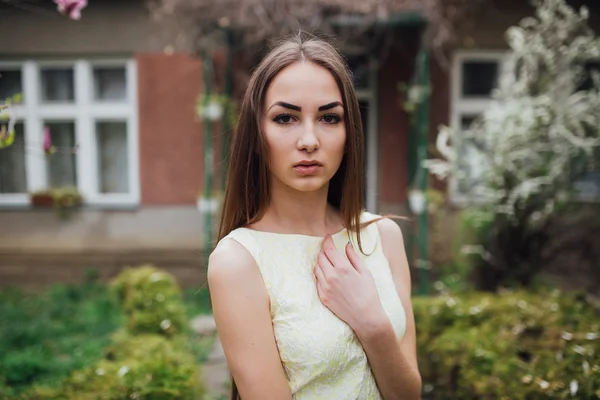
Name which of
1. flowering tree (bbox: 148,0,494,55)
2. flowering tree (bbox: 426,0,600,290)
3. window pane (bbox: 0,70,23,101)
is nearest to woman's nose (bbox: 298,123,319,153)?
flowering tree (bbox: 426,0,600,290)

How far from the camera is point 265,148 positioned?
1.20 metres

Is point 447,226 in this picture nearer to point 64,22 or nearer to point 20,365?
point 20,365

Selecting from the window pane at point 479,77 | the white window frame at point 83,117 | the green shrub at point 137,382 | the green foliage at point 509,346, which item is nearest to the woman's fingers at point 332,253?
the green shrub at point 137,382

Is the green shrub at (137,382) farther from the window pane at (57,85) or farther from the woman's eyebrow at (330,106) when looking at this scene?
the window pane at (57,85)

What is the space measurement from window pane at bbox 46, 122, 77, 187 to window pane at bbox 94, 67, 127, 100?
589 mm

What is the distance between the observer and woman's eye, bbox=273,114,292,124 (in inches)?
46.6

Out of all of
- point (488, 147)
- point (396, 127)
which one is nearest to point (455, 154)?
point (488, 147)

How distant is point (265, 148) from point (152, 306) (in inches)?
103

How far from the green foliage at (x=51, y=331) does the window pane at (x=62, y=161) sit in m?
1.29

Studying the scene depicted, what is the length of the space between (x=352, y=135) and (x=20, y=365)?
3.48m

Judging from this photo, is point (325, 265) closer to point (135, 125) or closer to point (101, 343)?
point (101, 343)

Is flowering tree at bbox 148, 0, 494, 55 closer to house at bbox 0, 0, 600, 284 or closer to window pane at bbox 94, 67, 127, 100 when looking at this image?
house at bbox 0, 0, 600, 284

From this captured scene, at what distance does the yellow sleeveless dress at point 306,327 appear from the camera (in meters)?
1.15

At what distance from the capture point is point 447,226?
588cm
